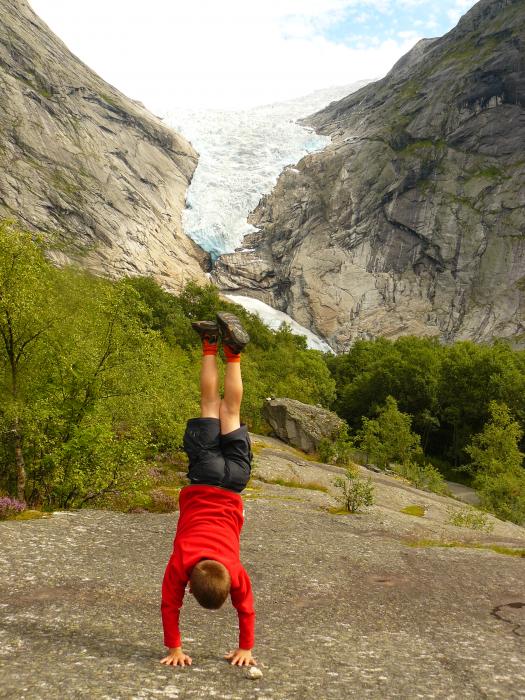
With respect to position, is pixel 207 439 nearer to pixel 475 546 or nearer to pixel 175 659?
pixel 175 659

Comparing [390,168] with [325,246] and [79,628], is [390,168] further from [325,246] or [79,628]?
[79,628]

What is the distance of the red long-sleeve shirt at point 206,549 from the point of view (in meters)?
6.84

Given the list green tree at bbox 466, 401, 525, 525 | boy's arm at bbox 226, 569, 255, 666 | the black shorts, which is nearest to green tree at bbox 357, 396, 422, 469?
green tree at bbox 466, 401, 525, 525

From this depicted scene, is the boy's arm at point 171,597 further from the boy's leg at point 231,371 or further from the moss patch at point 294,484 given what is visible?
the moss patch at point 294,484

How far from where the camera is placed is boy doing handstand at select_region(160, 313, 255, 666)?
674 cm

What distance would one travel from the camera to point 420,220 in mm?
153375

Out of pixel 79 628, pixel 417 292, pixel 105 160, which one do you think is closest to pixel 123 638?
pixel 79 628

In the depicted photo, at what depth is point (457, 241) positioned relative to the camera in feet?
488

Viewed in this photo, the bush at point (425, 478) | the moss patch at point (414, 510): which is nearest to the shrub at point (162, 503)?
the moss patch at point (414, 510)

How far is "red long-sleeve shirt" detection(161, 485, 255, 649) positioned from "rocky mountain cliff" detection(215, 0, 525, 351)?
13846 cm

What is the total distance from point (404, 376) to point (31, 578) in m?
81.2

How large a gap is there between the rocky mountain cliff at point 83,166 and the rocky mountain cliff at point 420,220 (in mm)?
25587

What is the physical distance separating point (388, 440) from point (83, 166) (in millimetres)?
121286

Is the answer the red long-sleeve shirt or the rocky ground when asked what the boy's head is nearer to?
the red long-sleeve shirt
